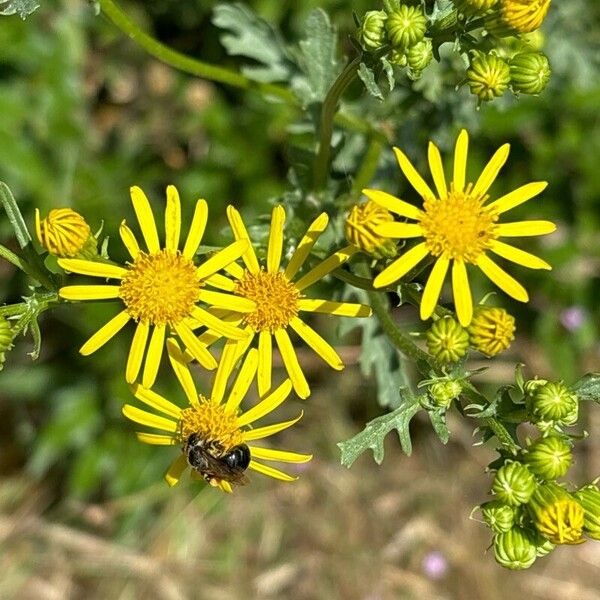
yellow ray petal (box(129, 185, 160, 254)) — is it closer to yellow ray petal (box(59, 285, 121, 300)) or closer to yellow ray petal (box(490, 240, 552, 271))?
yellow ray petal (box(59, 285, 121, 300))

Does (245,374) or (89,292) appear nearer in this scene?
(89,292)

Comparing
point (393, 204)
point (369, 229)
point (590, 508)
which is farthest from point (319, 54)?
point (590, 508)

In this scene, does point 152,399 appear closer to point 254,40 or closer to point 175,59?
point 175,59

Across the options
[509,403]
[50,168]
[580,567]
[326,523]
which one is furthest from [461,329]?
[580,567]

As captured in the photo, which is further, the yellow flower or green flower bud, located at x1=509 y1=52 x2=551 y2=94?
green flower bud, located at x1=509 y1=52 x2=551 y2=94

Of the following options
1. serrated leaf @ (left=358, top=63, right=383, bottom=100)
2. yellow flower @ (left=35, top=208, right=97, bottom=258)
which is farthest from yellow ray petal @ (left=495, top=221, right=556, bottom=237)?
yellow flower @ (left=35, top=208, right=97, bottom=258)

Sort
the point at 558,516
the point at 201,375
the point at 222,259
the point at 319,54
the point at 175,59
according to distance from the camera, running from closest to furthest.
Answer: the point at 558,516 → the point at 222,259 → the point at 175,59 → the point at 319,54 → the point at 201,375
